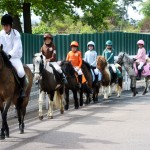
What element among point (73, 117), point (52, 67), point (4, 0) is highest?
point (4, 0)

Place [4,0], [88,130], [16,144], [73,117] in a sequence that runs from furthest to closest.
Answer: [4,0] < [73,117] < [88,130] < [16,144]

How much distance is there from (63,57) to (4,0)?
11.1 meters

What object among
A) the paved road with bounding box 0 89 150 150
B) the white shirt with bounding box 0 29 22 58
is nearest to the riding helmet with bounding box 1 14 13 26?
the white shirt with bounding box 0 29 22 58

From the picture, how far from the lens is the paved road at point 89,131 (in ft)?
31.2

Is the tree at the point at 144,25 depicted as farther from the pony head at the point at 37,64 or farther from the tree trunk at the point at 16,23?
the pony head at the point at 37,64

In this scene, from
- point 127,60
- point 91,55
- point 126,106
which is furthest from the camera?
point 127,60

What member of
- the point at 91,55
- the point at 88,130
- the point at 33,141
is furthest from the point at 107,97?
the point at 33,141

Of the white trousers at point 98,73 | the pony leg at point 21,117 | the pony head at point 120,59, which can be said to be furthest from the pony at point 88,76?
the pony leg at point 21,117

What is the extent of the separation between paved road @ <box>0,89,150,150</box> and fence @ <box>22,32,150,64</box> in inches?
130

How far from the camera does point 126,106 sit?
16.3 metres

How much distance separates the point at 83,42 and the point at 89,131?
11.1 m

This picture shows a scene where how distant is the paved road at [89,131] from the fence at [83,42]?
3314 mm

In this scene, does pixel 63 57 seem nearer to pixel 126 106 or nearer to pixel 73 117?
pixel 126 106

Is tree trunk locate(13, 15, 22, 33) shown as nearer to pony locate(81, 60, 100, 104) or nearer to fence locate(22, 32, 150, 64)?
fence locate(22, 32, 150, 64)
